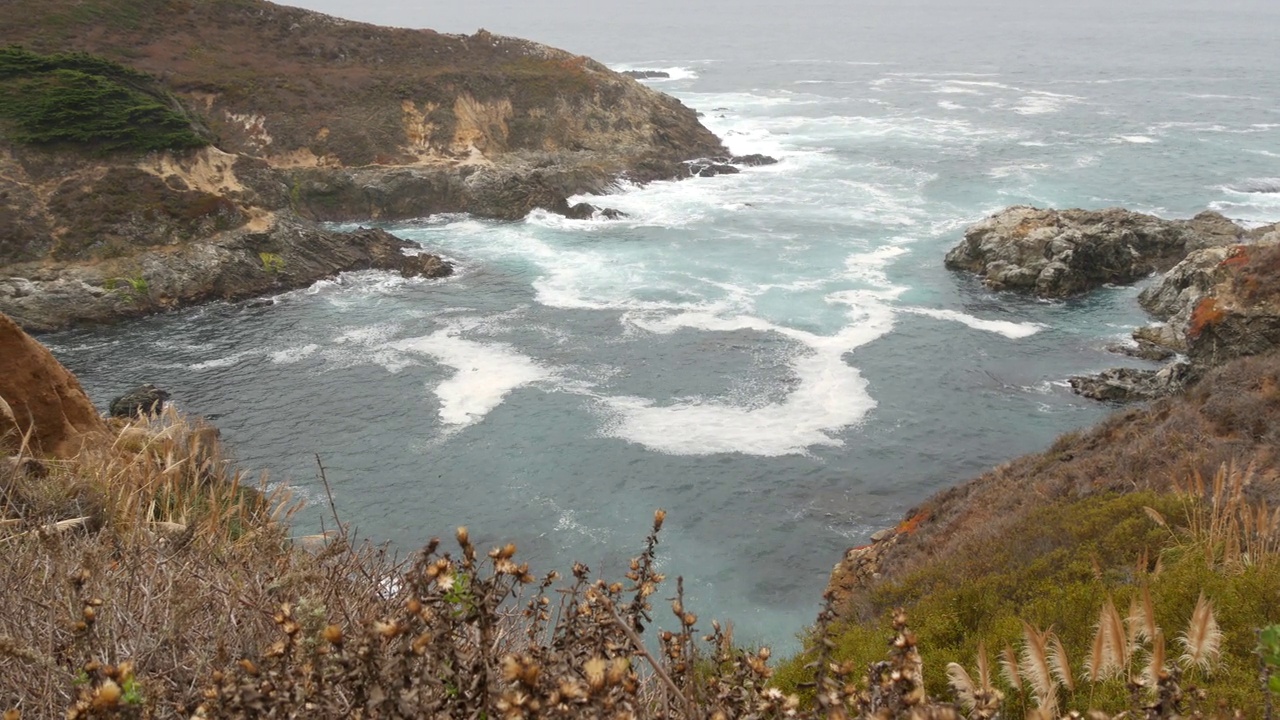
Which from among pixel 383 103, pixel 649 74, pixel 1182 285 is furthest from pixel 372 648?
pixel 649 74

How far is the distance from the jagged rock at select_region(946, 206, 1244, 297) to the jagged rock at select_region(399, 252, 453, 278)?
20.2m

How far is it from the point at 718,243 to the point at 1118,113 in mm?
43483

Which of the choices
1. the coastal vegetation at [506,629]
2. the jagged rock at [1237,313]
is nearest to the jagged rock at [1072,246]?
the jagged rock at [1237,313]

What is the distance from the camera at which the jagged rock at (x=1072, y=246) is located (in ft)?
110

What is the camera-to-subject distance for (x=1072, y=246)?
33812 mm

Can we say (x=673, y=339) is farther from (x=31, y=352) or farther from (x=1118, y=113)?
(x=1118, y=113)

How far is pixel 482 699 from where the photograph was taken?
285cm

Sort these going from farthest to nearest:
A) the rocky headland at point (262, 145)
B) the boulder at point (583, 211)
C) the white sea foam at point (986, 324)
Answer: the boulder at point (583, 211) → the rocky headland at point (262, 145) → the white sea foam at point (986, 324)

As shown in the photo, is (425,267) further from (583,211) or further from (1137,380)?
(1137,380)

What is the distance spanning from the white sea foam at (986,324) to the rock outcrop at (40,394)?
84.8 ft

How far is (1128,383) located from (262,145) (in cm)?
4113

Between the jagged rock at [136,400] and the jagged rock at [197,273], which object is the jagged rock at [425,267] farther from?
the jagged rock at [136,400]

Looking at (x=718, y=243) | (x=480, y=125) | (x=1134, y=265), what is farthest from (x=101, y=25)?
(x=1134, y=265)

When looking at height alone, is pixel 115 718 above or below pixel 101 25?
below
